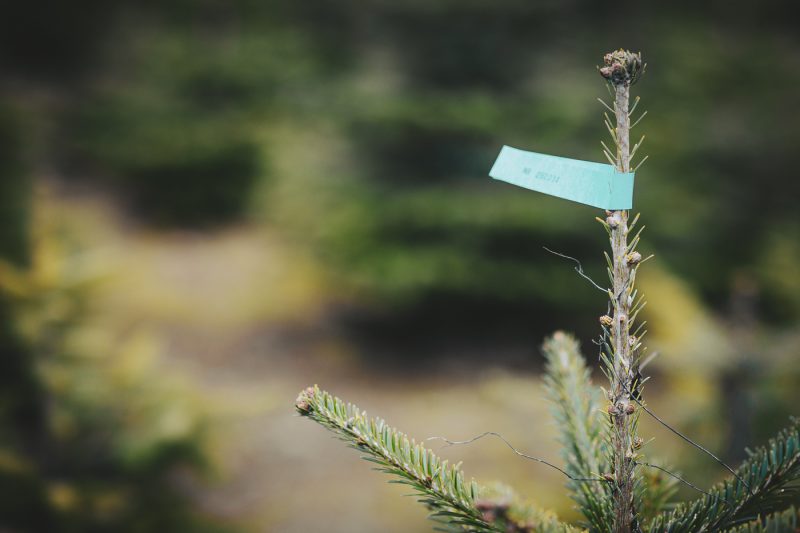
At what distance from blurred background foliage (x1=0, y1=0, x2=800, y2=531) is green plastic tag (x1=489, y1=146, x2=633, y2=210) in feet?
5.62

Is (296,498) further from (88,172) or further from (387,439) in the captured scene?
(88,172)

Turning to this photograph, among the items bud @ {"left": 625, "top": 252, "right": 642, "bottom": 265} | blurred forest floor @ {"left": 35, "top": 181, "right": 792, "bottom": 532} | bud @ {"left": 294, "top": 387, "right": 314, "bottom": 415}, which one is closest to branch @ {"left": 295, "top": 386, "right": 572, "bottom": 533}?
bud @ {"left": 294, "top": 387, "right": 314, "bottom": 415}

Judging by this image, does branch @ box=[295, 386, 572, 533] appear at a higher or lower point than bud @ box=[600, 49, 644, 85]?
lower

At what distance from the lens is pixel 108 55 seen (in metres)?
9.90

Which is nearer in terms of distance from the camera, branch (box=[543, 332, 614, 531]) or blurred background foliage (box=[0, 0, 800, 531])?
branch (box=[543, 332, 614, 531])

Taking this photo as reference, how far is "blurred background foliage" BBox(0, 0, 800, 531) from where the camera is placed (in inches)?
93.8

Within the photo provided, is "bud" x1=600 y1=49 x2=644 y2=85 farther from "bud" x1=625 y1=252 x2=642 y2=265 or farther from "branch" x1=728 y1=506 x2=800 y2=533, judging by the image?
"branch" x1=728 y1=506 x2=800 y2=533

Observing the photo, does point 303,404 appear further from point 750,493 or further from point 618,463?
point 750,493

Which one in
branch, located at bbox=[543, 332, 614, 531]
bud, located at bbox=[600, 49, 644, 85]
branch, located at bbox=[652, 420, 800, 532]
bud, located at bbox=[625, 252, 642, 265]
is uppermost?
bud, located at bbox=[600, 49, 644, 85]

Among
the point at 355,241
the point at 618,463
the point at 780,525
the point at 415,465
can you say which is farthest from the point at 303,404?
the point at 355,241

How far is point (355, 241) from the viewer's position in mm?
4852

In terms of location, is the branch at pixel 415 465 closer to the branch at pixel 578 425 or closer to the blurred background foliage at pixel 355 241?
the branch at pixel 578 425

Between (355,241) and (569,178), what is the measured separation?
163 inches

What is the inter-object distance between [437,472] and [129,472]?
219 centimetres
